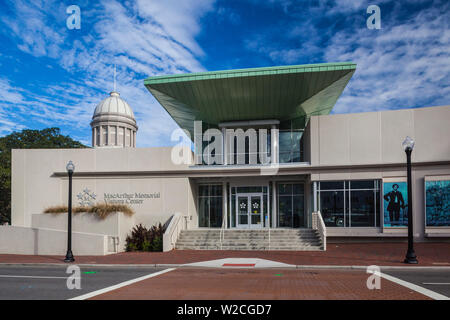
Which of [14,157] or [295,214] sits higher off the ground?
[14,157]

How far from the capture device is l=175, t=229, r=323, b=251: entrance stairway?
18.0 metres

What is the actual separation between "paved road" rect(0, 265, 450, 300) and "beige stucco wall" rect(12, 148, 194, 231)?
10.0 meters

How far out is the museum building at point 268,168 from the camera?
63.0ft

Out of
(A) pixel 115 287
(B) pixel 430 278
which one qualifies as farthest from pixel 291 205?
(A) pixel 115 287

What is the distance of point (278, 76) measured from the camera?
2017cm

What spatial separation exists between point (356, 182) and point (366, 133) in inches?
116

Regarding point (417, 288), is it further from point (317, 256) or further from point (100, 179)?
point (100, 179)

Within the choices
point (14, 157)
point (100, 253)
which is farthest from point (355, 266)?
point (14, 157)

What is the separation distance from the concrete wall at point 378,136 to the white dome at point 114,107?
50.1 metres

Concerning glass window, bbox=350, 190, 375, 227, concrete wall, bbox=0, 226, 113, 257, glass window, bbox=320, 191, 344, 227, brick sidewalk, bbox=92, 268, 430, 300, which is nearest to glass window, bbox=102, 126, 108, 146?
concrete wall, bbox=0, 226, 113, 257

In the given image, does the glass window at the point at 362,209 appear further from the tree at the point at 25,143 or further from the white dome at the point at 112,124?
the white dome at the point at 112,124

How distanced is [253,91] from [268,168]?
5.01 metres

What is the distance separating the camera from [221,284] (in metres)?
9.21

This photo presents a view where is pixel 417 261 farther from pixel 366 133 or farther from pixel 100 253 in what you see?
pixel 100 253
